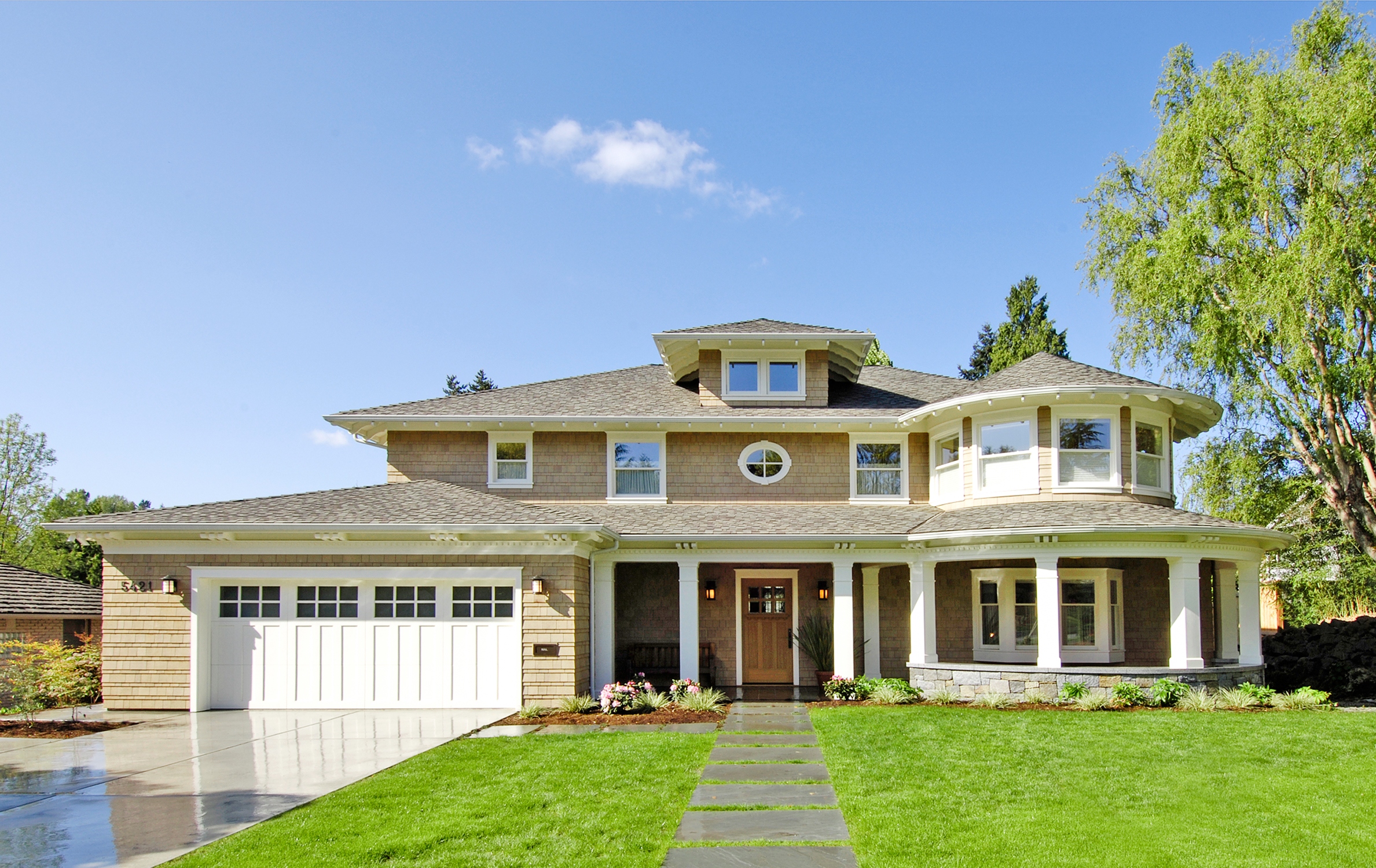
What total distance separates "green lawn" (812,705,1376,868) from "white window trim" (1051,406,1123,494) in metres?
4.12

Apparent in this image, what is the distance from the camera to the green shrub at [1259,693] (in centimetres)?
1448

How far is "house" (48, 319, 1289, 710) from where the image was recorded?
1477 centimetres

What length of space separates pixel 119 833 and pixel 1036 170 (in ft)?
61.3

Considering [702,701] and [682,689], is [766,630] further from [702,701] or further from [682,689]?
[702,701]

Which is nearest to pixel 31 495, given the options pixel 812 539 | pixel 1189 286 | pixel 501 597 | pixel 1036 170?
pixel 501 597

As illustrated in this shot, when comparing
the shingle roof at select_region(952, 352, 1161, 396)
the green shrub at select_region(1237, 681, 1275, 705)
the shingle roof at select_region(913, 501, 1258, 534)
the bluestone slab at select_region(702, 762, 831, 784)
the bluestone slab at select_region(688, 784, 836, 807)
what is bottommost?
the green shrub at select_region(1237, 681, 1275, 705)

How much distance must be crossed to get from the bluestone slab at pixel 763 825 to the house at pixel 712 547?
711cm

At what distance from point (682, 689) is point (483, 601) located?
140 inches

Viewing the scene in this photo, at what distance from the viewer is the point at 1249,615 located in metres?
16.4

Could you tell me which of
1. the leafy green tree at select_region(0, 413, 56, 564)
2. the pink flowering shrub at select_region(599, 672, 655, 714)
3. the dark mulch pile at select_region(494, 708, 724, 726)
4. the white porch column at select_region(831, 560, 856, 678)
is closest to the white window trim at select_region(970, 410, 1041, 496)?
the white porch column at select_region(831, 560, 856, 678)

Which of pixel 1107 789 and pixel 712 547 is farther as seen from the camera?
pixel 712 547

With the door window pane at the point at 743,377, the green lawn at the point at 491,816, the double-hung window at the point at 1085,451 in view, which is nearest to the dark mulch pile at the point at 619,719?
the green lawn at the point at 491,816

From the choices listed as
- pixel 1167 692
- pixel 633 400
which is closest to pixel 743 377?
pixel 633 400

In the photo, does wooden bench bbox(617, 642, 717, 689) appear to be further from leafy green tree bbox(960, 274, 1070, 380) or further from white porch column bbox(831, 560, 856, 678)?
leafy green tree bbox(960, 274, 1070, 380)
